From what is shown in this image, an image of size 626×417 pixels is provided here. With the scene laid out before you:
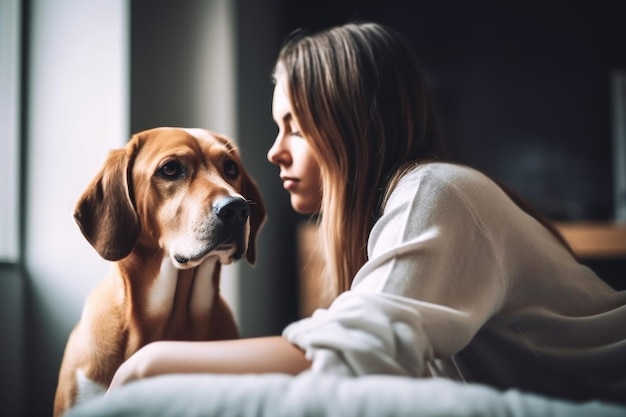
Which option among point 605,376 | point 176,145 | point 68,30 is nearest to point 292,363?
point 176,145

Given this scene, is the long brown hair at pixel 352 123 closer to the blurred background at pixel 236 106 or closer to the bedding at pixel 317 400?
the blurred background at pixel 236 106

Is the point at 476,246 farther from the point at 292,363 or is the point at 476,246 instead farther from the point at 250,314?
the point at 250,314

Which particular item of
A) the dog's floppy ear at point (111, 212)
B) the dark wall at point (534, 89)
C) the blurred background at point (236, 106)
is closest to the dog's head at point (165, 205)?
the dog's floppy ear at point (111, 212)

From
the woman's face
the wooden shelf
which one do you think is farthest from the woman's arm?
the wooden shelf

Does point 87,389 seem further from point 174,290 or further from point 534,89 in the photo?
point 534,89

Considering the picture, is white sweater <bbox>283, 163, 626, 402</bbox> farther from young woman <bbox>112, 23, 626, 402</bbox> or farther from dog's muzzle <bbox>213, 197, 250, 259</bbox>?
dog's muzzle <bbox>213, 197, 250, 259</bbox>

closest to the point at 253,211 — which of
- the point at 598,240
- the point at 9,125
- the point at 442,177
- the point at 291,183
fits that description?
the point at 291,183

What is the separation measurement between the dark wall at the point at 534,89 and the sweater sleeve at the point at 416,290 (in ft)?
10.1

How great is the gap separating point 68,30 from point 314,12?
295cm

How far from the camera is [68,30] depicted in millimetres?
942

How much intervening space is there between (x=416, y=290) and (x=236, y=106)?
100cm

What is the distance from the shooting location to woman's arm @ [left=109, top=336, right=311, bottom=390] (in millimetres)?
642

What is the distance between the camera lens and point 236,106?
1.57 meters

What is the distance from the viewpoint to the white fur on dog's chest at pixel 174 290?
0.82 metres
